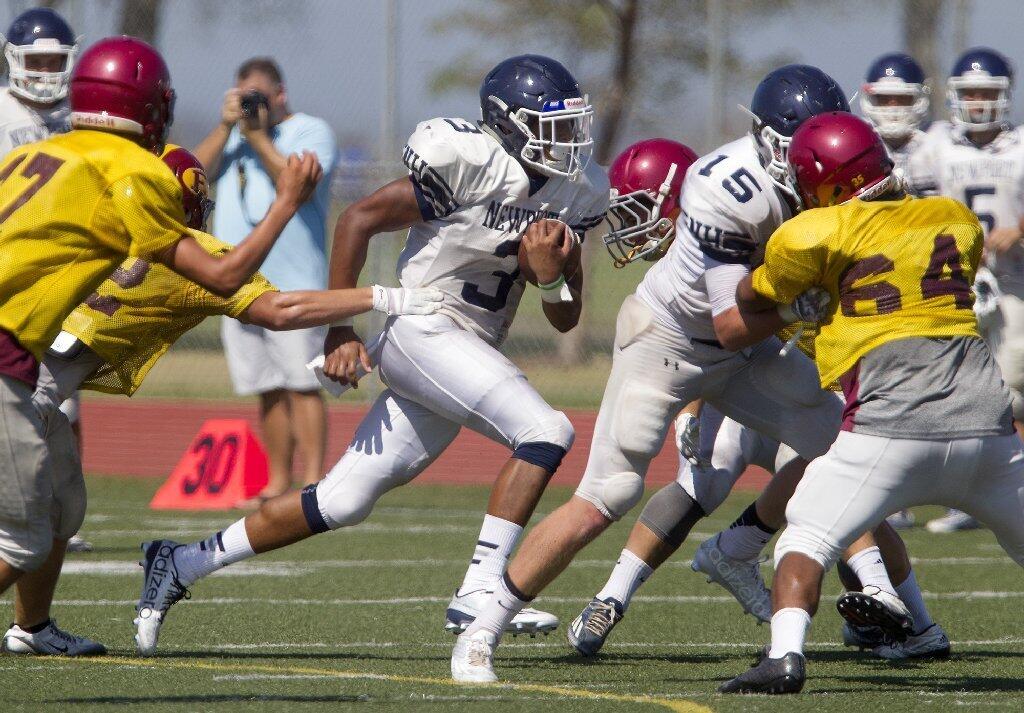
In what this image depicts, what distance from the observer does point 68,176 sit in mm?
4156

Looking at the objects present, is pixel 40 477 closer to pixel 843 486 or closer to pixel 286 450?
pixel 843 486

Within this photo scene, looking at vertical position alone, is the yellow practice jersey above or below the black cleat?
above

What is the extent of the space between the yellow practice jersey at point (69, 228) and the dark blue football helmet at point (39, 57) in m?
3.75

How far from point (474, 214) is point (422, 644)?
53.2 inches

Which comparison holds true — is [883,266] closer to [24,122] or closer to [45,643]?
[45,643]

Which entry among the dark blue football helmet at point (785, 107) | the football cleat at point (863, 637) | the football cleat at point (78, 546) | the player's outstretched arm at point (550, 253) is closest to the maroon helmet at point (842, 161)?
the dark blue football helmet at point (785, 107)

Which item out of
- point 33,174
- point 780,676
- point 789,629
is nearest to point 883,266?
point 789,629

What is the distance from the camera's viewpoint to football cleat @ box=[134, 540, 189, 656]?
4984mm

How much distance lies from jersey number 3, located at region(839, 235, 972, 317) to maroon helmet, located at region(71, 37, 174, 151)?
1.83 m

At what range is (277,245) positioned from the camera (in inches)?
357

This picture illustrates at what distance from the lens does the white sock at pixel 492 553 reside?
494 cm

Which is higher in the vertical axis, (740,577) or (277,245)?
(740,577)

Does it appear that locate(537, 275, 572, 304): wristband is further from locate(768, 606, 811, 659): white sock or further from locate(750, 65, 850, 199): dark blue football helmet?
locate(768, 606, 811, 659): white sock

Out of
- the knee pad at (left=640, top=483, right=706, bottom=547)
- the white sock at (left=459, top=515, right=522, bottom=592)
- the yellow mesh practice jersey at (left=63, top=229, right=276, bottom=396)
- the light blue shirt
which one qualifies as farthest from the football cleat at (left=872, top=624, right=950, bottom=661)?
the light blue shirt
